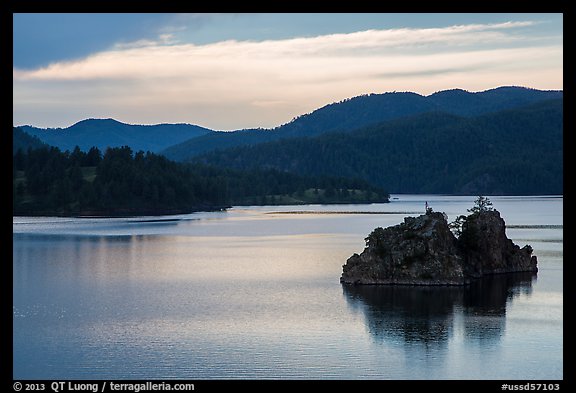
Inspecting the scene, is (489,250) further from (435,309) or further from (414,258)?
(435,309)

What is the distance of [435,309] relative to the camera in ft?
181

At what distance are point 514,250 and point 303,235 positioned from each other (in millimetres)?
50885

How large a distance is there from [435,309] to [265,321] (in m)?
12.4

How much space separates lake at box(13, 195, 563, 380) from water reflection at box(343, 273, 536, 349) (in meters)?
0.12

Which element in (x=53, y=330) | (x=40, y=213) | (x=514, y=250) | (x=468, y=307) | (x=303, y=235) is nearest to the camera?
(x=53, y=330)

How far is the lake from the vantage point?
1569 inches

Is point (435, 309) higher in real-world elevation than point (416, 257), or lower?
lower

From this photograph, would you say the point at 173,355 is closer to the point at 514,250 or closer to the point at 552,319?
the point at 552,319

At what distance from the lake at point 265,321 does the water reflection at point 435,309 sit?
0.39ft

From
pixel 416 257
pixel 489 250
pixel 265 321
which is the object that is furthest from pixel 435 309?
pixel 489 250

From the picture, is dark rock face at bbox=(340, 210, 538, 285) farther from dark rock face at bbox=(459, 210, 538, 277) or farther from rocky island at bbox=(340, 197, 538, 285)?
dark rock face at bbox=(459, 210, 538, 277)
